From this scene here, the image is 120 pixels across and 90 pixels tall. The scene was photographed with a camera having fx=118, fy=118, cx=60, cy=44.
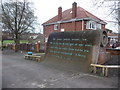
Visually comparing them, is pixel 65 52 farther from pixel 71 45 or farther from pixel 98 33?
pixel 98 33

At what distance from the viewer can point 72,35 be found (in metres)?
10.5

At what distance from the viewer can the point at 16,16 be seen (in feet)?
73.6

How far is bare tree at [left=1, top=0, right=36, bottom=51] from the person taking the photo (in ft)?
72.4

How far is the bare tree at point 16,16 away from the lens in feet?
72.4

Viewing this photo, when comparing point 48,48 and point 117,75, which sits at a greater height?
point 48,48

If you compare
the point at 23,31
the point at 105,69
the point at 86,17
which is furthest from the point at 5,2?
the point at 105,69

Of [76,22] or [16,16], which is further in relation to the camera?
[76,22]

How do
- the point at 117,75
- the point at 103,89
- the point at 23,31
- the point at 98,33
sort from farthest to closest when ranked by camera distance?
the point at 23,31 < the point at 98,33 < the point at 117,75 < the point at 103,89

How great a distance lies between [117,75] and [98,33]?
3227 mm

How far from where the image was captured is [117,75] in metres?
7.25

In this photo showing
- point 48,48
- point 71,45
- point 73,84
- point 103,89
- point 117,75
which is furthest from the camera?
point 48,48

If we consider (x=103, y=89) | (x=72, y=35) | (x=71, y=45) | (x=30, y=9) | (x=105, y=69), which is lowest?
(x=103, y=89)

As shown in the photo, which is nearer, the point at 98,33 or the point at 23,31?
the point at 98,33

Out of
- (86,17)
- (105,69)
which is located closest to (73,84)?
(105,69)
